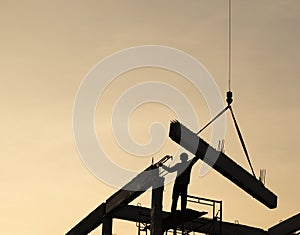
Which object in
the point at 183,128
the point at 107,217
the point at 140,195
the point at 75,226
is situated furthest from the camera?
the point at 75,226

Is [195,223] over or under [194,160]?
under

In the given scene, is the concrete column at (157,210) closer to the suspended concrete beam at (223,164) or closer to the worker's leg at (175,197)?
the worker's leg at (175,197)

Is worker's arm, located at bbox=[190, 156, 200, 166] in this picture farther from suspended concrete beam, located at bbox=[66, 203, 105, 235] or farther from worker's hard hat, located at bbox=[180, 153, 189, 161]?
suspended concrete beam, located at bbox=[66, 203, 105, 235]

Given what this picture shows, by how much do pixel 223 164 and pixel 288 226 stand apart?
19.6 feet

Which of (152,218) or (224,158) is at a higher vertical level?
(224,158)

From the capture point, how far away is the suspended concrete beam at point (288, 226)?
38156 mm

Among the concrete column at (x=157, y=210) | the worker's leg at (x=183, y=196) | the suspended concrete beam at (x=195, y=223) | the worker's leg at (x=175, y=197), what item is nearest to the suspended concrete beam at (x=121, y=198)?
the concrete column at (x=157, y=210)

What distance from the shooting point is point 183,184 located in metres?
34.2

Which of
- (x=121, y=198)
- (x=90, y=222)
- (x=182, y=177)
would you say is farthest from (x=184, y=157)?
(x=90, y=222)

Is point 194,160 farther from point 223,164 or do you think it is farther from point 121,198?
point 121,198

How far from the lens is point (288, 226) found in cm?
3862

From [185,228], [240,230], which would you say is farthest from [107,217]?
[240,230]

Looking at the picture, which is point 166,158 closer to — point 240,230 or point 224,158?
point 224,158

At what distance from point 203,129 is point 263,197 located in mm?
3693
